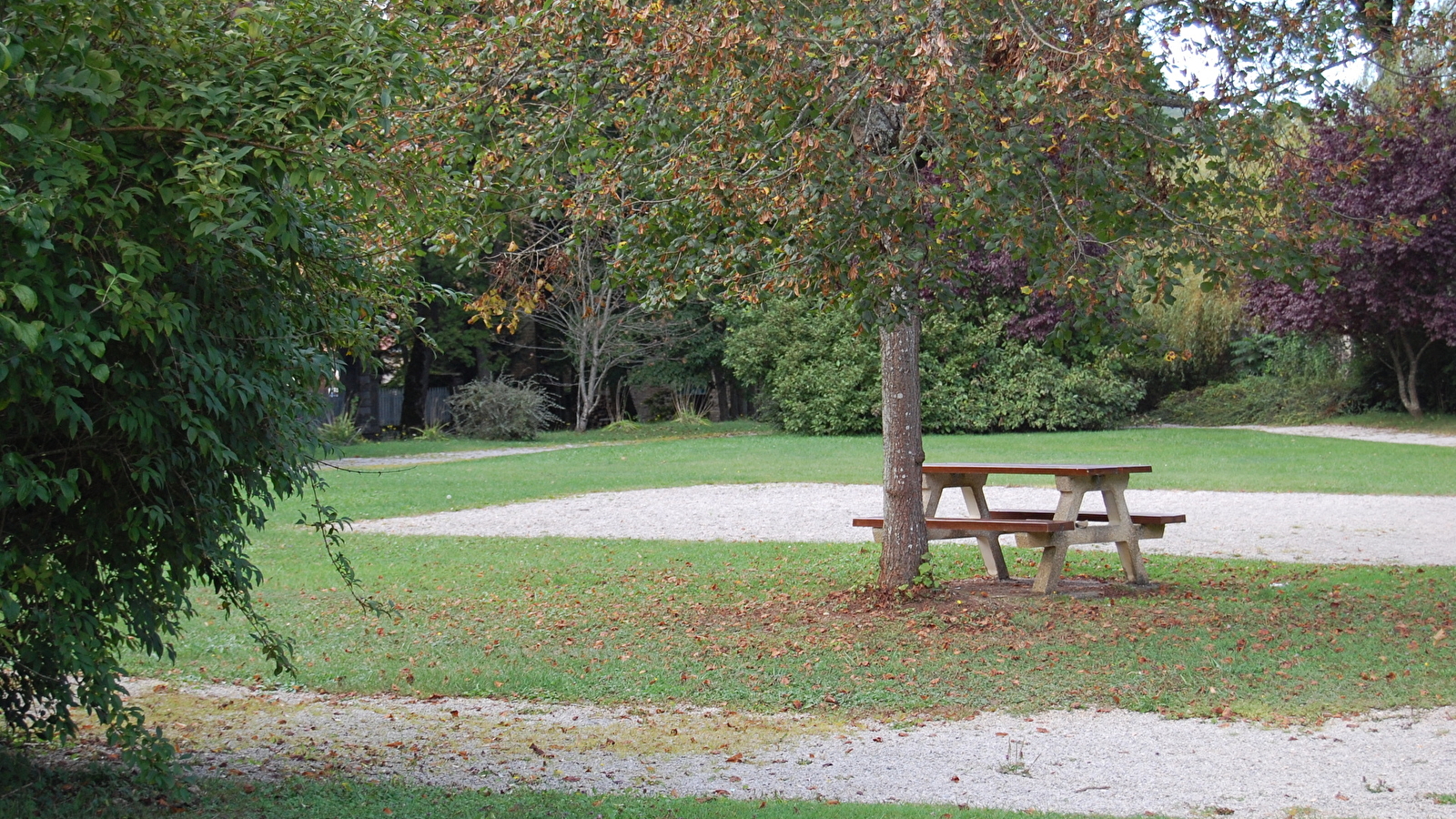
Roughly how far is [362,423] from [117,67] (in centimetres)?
3000

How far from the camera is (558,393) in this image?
127ft

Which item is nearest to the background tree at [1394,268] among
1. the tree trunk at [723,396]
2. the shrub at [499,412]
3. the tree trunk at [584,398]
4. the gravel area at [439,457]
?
the gravel area at [439,457]

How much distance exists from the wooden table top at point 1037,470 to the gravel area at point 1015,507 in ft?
8.58

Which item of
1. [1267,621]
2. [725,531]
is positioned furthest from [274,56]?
[725,531]

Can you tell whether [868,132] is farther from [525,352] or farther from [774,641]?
[525,352]

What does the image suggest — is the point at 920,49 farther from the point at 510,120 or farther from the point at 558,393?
the point at 558,393

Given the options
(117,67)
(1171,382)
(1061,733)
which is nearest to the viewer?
(117,67)

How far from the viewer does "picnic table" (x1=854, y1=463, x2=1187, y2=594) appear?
817 centimetres

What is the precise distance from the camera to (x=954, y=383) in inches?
1152

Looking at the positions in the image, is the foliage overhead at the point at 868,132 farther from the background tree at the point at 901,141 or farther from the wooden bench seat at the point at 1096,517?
the wooden bench seat at the point at 1096,517

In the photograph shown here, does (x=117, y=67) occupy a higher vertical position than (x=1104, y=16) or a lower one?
lower

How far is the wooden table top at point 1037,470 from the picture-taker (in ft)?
27.6

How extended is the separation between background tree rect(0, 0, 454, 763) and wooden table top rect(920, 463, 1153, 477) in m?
5.18

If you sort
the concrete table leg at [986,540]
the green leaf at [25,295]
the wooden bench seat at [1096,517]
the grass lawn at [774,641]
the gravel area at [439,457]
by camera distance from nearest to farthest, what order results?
the green leaf at [25,295]
the grass lawn at [774,641]
the wooden bench seat at [1096,517]
the concrete table leg at [986,540]
the gravel area at [439,457]
